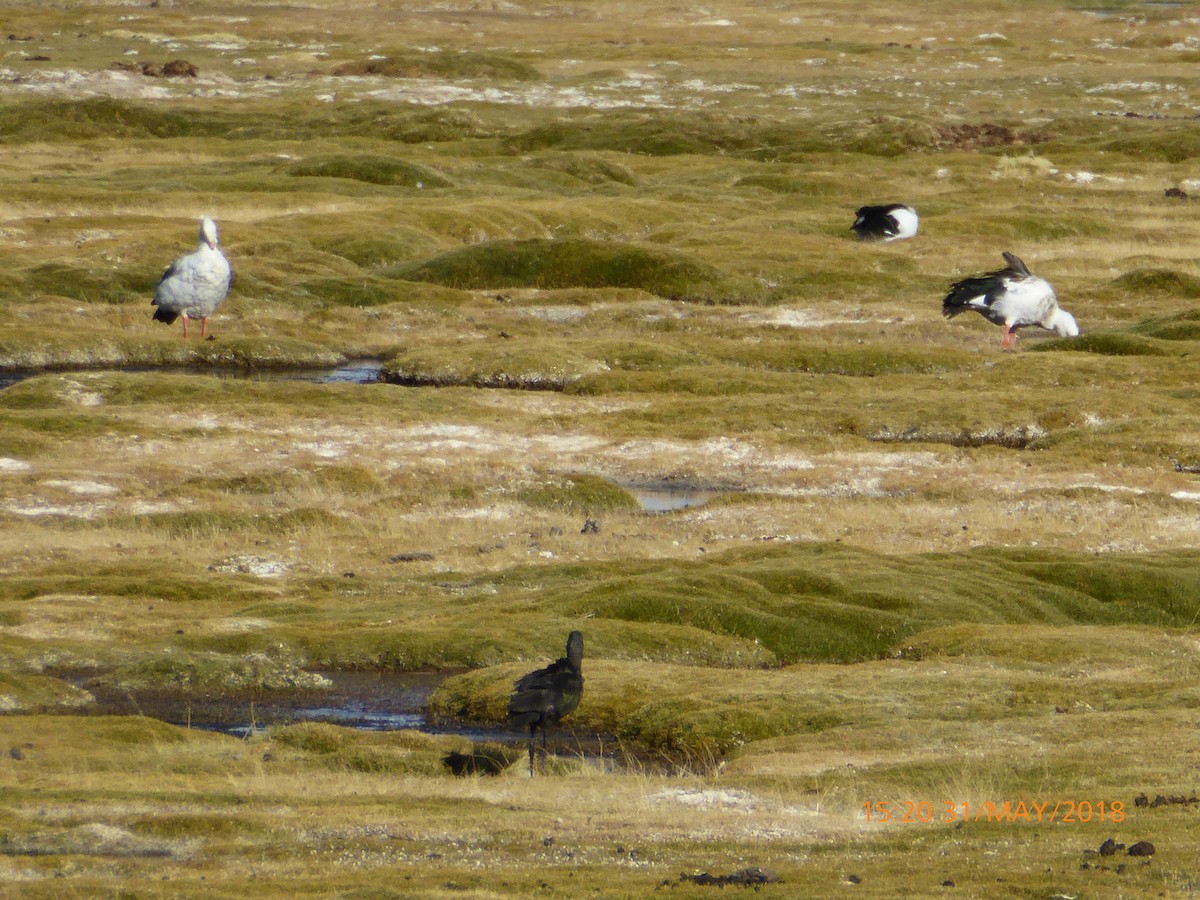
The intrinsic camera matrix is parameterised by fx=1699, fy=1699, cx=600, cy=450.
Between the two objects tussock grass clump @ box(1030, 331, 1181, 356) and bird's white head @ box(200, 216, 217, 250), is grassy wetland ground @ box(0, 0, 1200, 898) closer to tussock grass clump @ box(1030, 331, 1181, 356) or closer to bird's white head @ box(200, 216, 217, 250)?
tussock grass clump @ box(1030, 331, 1181, 356)

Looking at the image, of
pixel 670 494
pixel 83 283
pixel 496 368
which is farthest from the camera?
pixel 83 283

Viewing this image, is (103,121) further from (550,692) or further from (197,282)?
(550,692)

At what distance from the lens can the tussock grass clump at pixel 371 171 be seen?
104m

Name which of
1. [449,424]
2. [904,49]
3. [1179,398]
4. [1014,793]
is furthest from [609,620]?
[904,49]

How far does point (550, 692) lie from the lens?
20.6 metres

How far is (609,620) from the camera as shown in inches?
1282

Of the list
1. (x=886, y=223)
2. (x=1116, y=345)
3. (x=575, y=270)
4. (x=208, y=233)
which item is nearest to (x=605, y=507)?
(x=208, y=233)

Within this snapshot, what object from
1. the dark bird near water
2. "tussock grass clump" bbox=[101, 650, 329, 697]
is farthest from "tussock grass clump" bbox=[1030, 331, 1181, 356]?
the dark bird near water

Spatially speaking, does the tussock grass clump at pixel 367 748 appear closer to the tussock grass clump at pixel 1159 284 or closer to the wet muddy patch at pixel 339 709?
the wet muddy patch at pixel 339 709

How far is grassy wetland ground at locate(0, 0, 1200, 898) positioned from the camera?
1758cm

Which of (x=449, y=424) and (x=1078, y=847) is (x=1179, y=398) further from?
(x=1078, y=847)
